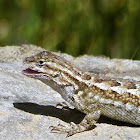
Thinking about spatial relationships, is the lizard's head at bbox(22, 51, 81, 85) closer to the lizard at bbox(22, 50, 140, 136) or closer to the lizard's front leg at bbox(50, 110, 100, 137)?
the lizard at bbox(22, 50, 140, 136)

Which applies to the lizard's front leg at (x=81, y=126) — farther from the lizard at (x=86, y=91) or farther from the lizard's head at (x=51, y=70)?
the lizard's head at (x=51, y=70)

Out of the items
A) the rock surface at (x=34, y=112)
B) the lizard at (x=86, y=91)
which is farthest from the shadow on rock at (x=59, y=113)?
the lizard at (x=86, y=91)

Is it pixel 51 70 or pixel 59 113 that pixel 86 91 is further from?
pixel 59 113

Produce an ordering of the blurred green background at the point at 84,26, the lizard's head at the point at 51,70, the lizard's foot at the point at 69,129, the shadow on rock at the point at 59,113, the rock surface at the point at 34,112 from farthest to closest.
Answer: the blurred green background at the point at 84,26 < the shadow on rock at the point at 59,113 < the lizard's head at the point at 51,70 < the lizard's foot at the point at 69,129 < the rock surface at the point at 34,112

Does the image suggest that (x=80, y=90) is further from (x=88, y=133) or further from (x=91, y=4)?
(x=91, y=4)

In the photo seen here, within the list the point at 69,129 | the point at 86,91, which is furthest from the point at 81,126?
the point at 86,91
